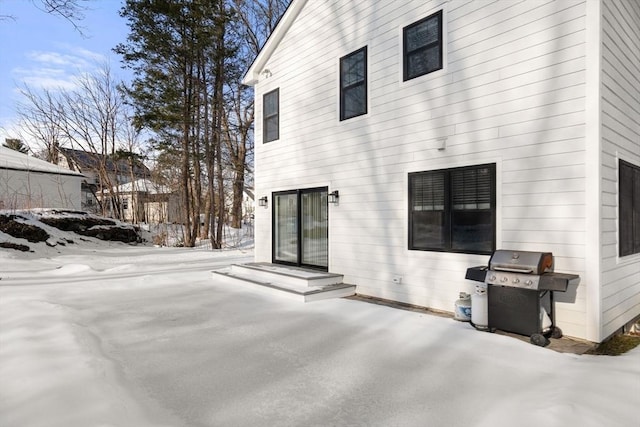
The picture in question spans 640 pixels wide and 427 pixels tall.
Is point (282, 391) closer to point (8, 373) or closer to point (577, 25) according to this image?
point (8, 373)

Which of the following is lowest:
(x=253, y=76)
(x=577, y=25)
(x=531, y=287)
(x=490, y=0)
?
(x=531, y=287)

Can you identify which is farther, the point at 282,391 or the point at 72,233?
the point at 72,233

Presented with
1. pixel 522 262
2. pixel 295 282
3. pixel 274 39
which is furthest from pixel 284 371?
pixel 274 39

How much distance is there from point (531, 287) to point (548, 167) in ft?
4.37

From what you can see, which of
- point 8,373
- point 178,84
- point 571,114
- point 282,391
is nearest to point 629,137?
point 571,114

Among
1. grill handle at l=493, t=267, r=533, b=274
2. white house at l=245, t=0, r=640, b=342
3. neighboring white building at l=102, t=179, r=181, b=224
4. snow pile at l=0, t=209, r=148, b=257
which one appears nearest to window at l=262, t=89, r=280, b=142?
white house at l=245, t=0, r=640, b=342

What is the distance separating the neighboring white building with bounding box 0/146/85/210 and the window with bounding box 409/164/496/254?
642 inches

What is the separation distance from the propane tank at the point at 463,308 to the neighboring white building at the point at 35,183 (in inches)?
673

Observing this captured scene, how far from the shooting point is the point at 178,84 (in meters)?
14.4

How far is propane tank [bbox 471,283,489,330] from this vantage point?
3986 mm

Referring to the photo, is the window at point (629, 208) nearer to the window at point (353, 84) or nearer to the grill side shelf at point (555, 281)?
the grill side shelf at point (555, 281)

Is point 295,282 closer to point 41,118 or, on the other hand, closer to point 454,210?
point 454,210

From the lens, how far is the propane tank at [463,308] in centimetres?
427

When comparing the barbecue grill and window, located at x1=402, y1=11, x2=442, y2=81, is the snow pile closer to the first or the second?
window, located at x1=402, y1=11, x2=442, y2=81
